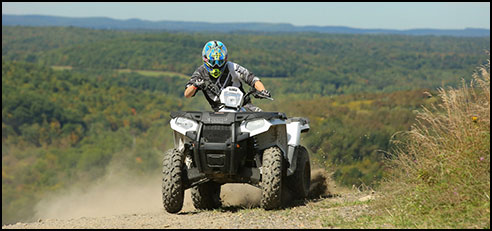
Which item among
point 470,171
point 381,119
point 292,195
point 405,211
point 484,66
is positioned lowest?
point 381,119

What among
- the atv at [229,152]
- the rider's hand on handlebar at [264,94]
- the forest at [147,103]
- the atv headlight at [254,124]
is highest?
the rider's hand on handlebar at [264,94]

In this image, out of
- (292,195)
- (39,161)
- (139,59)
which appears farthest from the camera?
(139,59)

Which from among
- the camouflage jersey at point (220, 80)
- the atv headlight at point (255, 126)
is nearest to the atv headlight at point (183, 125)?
the atv headlight at point (255, 126)

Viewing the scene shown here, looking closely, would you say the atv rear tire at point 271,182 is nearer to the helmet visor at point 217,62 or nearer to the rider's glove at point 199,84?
the rider's glove at point 199,84

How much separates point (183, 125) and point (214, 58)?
129 centimetres

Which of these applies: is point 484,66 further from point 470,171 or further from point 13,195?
point 13,195

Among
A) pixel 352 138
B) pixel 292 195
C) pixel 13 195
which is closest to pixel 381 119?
pixel 352 138

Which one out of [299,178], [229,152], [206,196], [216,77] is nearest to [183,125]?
[229,152]

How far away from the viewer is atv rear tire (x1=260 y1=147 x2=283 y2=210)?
8.69 m

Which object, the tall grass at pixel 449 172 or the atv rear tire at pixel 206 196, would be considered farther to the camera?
the atv rear tire at pixel 206 196

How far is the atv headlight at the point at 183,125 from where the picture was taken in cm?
884

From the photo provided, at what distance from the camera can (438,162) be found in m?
8.02

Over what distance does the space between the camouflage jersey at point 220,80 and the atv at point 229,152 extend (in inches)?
10.9

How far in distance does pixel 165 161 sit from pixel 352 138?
99.5 feet
